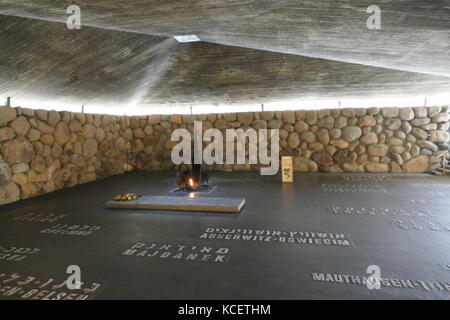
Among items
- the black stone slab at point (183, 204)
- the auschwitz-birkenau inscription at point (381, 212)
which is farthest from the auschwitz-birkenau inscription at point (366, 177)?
the black stone slab at point (183, 204)

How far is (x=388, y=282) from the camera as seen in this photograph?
84.2 inches

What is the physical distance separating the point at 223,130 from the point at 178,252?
257 inches

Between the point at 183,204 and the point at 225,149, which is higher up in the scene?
the point at 225,149

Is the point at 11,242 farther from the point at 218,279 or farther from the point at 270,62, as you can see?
the point at 270,62

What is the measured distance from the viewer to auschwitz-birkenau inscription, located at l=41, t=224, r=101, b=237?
11.3 feet

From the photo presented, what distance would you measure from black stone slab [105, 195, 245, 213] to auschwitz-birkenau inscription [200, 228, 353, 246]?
0.87m

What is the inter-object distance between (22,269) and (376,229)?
393 centimetres

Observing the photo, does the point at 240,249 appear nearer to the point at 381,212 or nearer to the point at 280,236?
the point at 280,236

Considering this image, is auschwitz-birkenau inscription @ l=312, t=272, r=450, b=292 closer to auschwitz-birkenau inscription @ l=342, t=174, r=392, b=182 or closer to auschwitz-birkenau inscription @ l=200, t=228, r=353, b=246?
auschwitz-birkenau inscription @ l=200, t=228, r=353, b=246

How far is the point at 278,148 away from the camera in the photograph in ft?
28.6
